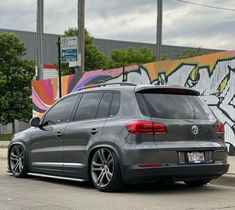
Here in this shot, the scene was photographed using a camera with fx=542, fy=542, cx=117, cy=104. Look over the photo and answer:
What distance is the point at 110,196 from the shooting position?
27.0 ft

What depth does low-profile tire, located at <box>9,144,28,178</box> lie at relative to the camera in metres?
10.6

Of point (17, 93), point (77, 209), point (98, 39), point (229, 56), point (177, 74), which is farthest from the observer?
point (98, 39)

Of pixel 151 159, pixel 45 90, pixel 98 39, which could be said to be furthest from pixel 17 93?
pixel 98 39

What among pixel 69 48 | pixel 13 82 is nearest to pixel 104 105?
pixel 69 48

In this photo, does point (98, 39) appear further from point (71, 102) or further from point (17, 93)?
point (71, 102)

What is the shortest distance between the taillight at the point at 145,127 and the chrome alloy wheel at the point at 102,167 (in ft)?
1.95

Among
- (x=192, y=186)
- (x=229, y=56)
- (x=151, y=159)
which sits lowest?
(x=192, y=186)

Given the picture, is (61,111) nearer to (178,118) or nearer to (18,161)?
(18,161)

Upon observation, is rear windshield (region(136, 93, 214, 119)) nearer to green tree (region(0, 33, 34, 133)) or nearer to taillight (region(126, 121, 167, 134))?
taillight (region(126, 121, 167, 134))

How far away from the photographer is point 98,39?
204ft

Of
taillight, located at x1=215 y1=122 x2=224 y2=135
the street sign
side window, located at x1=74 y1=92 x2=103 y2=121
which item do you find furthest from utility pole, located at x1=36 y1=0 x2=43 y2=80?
taillight, located at x1=215 y1=122 x2=224 y2=135

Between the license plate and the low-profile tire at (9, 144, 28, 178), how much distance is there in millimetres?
3638

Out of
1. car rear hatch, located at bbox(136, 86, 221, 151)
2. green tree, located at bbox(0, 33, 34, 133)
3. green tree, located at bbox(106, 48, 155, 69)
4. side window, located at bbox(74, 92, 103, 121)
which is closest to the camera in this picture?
car rear hatch, located at bbox(136, 86, 221, 151)

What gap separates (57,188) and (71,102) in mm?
1621
